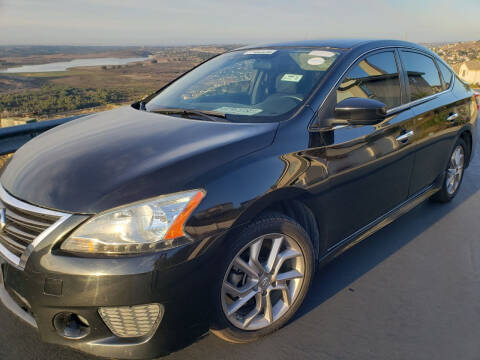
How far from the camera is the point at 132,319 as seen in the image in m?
1.77

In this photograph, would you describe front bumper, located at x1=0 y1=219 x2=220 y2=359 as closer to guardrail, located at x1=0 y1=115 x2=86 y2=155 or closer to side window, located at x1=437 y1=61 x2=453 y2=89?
guardrail, located at x1=0 y1=115 x2=86 y2=155

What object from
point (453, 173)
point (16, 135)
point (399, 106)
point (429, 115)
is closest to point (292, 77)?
point (399, 106)

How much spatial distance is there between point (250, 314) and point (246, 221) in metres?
0.58

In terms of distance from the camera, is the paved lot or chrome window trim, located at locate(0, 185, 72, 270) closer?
chrome window trim, located at locate(0, 185, 72, 270)

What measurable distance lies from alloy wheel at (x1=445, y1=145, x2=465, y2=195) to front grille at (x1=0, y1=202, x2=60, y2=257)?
3.76 metres

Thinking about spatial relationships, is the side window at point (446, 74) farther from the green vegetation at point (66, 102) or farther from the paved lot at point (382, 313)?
the green vegetation at point (66, 102)

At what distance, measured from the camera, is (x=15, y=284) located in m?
1.84

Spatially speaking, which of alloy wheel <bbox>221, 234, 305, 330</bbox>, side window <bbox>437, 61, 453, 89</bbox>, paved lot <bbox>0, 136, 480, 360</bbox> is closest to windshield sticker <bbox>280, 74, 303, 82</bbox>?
alloy wheel <bbox>221, 234, 305, 330</bbox>

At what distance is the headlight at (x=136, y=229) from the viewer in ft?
5.56

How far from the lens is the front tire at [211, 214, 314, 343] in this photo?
199cm

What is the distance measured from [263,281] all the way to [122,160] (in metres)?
1.00

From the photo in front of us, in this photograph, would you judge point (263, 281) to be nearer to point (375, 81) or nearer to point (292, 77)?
point (292, 77)

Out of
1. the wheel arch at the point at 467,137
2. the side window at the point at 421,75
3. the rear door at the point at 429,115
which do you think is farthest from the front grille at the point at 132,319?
the wheel arch at the point at 467,137

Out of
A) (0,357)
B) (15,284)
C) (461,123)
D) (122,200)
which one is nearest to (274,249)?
(122,200)
